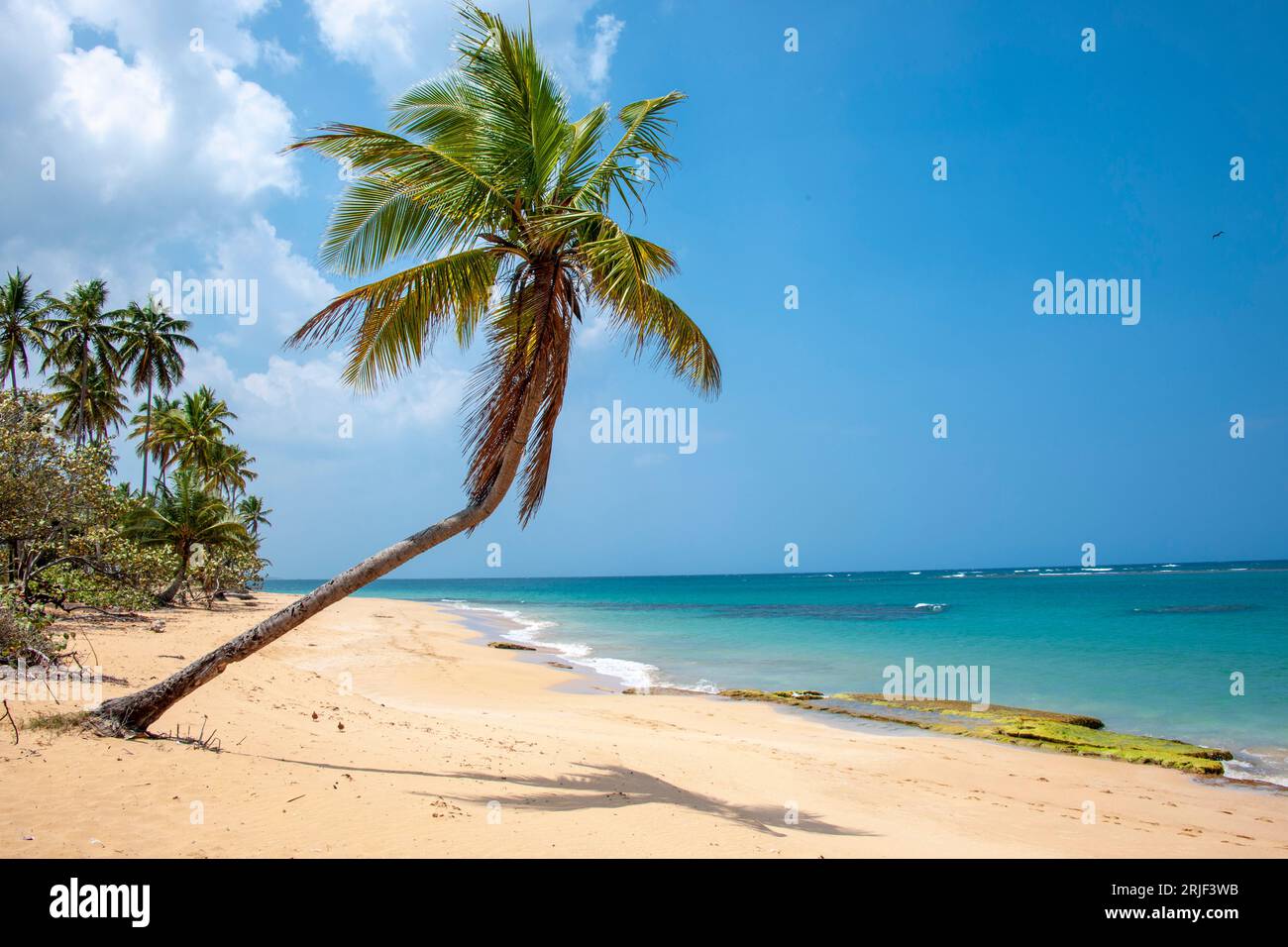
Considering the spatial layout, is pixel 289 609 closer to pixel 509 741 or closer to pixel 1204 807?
pixel 509 741

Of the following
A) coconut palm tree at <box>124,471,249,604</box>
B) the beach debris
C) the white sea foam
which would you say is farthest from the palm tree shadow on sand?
coconut palm tree at <box>124,471,249,604</box>

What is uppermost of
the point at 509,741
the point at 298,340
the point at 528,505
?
the point at 298,340

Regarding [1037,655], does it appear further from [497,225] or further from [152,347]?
[152,347]

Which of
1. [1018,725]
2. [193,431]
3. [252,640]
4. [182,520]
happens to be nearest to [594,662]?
[1018,725]

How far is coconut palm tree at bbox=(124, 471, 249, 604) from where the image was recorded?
2583 cm

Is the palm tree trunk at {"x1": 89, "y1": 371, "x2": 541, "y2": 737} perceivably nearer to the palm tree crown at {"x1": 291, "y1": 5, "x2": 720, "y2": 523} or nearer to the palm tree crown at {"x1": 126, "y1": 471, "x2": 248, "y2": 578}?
the palm tree crown at {"x1": 291, "y1": 5, "x2": 720, "y2": 523}

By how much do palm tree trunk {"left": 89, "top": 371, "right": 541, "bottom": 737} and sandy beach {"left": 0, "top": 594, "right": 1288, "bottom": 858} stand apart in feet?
1.04

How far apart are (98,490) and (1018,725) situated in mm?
18306

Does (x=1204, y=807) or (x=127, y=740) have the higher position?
(x=127, y=740)

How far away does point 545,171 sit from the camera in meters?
7.16

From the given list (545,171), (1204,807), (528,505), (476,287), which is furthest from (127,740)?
(1204,807)

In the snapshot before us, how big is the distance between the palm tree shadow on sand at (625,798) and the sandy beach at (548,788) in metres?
0.04
